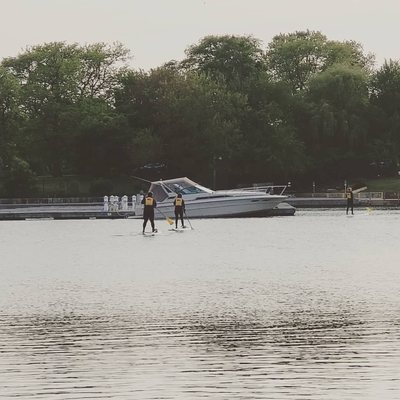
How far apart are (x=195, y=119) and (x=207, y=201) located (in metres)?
35.3

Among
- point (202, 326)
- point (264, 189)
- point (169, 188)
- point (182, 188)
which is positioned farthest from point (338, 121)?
point (202, 326)

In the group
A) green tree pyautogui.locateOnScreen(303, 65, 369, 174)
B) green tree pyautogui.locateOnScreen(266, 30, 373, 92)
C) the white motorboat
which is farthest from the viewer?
green tree pyautogui.locateOnScreen(266, 30, 373, 92)

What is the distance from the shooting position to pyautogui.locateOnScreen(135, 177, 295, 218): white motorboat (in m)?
81.6

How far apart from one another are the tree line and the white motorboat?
31.9 metres

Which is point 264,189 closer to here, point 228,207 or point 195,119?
point 228,207

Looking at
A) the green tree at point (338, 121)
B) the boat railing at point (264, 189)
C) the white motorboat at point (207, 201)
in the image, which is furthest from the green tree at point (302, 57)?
the white motorboat at point (207, 201)

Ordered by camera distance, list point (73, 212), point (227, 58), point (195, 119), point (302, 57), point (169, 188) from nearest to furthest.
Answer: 1. point (169, 188)
2. point (73, 212)
3. point (195, 119)
4. point (227, 58)
5. point (302, 57)

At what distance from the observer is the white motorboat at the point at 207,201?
8162cm

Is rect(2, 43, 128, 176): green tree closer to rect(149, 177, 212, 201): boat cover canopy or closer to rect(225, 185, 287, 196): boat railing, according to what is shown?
rect(225, 185, 287, 196): boat railing

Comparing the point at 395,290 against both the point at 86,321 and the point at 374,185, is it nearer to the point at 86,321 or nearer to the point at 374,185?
the point at 86,321

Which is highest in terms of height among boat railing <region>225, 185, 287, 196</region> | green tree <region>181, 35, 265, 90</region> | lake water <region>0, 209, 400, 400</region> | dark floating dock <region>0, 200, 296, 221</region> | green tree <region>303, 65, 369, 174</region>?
green tree <region>181, 35, 265, 90</region>

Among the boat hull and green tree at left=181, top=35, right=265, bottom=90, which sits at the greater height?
green tree at left=181, top=35, right=265, bottom=90

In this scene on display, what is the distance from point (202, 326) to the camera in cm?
1983

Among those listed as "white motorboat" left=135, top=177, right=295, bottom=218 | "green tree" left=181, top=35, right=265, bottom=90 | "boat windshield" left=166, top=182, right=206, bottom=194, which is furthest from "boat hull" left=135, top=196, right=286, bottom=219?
"green tree" left=181, top=35, right=265, bottom=90
